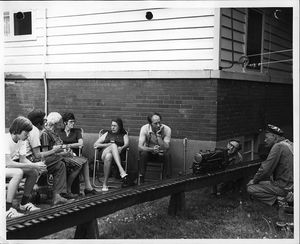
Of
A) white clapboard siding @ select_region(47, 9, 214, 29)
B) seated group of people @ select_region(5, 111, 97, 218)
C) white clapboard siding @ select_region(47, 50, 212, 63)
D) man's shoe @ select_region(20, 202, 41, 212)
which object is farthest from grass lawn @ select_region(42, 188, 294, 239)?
white clapboard siding @ select_region(47, 9, 214, 29)

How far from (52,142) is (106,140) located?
4.23ft

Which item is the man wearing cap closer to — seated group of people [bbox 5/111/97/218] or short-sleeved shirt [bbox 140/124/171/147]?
short-sleeved shirt [bbox 140/124/171/147]

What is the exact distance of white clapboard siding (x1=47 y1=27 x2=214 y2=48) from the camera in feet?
22.7

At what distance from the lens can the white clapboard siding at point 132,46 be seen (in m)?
6.94

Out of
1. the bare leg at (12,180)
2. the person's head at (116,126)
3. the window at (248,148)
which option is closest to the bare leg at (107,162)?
the person's head at (116,126)

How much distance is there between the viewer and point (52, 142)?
5797 millimetres

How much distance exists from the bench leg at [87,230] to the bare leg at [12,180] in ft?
2.62

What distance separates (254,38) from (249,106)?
129 centimetres

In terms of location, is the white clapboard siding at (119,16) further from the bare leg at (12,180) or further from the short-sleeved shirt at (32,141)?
the bare leg at (12,180)

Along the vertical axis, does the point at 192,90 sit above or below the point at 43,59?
below

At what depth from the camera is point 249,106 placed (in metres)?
7.95

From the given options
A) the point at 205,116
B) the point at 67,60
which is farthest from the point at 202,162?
the point at 67,60

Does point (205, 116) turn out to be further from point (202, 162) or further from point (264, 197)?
point (264, 197)

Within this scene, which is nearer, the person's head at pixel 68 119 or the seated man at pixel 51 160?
the seated man at pixel 51 160
